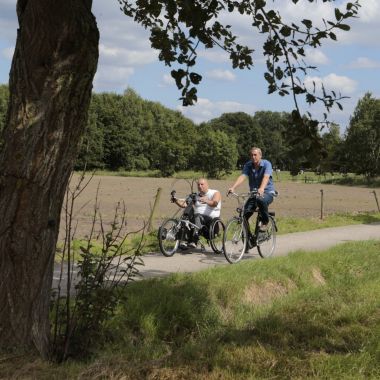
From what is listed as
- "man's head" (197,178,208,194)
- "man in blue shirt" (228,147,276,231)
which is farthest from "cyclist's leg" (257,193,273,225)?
"man's head" (197,178,208,194)

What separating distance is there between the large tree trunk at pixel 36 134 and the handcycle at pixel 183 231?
6.17 m

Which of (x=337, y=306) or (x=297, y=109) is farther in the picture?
(x=337, y=306)

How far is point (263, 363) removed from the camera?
4.48 meters

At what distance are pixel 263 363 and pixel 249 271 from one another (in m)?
4.53

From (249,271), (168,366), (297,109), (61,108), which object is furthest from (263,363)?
(249,271)

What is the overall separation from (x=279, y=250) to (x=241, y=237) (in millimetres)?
1507

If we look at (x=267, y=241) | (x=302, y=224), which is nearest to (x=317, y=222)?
(x=302, y=224)

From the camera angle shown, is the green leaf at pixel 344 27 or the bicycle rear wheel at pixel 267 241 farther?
the bicycle rear wheel at pixel 267 241

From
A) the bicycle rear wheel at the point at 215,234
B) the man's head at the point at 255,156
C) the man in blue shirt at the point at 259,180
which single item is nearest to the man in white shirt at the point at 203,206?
the bicycle rear wheel at the point at 215,234

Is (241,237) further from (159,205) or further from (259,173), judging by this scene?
(159,205)

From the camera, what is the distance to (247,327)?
19.8ft

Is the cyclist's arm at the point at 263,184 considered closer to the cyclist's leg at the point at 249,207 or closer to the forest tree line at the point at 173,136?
the cyclist's leg at the point at 249,207

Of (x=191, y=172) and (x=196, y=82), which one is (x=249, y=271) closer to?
(x=196, y=82)

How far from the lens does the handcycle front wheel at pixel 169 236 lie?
35.0 ft
